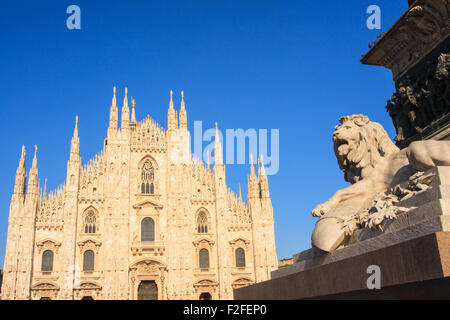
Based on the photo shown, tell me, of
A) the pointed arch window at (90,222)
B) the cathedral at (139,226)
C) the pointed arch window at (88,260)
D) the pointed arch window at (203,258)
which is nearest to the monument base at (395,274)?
the cathedral at (139,226)

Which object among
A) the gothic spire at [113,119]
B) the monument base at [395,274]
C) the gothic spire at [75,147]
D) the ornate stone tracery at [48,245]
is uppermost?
the gothic spire at [113,119]

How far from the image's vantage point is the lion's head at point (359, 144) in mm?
5203

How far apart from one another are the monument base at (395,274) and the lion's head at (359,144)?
1.53 metres

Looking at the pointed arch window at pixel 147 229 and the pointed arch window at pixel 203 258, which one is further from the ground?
the pointed arch window at pixel 147 229

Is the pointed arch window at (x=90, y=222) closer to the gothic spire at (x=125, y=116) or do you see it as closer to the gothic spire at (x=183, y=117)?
the gothic spire at (x=125, y=116)

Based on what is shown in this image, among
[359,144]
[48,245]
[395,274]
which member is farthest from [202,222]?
[395,274]

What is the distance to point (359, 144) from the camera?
17.3 ft

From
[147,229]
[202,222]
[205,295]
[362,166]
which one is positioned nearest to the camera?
[362,166]

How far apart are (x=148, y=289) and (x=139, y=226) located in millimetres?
4751

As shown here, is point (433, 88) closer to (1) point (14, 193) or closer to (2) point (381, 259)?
(2) point (381, 259)

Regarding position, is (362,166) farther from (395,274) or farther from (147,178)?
(147,178)

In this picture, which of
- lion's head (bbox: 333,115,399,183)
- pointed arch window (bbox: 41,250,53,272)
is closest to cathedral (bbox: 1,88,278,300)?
pointed arch window (bbox: 41,250,53,272)
